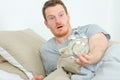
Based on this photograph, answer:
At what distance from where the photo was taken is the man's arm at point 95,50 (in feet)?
3.46

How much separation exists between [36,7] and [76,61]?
961 millimetres

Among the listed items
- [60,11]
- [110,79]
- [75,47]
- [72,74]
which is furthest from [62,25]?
[110,79]

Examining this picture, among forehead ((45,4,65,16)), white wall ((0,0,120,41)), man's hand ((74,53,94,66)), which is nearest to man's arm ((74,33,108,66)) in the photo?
man's hand ((74,53,94,66))

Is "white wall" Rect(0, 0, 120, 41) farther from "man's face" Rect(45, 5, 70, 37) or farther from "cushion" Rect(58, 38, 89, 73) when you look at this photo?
"cushion" Rect(58, 38, 89, 73)

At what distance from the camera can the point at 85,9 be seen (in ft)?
7.64

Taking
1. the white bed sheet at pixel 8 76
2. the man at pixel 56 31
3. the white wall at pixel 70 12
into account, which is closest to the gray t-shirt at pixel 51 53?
the man at pixel 56 31

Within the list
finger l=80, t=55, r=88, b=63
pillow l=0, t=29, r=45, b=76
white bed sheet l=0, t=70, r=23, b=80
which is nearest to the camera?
finger l=80, t=55, r=88, b=63

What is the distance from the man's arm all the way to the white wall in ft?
2.47

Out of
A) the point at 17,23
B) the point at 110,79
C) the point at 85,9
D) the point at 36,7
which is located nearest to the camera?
the point at 110,79

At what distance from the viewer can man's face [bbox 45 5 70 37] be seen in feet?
4.56

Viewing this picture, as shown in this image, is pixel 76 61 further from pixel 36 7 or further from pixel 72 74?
pixel 36 7

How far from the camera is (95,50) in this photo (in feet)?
3.75

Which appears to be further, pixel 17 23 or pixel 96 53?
pixel 17 23

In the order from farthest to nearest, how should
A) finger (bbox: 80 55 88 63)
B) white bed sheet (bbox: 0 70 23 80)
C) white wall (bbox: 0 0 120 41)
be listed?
white wall (bbox: 0 0 120 41)
white bed sheet (bbox: 0 70 23 80)
finger (bbox: 80 55 88 63)
